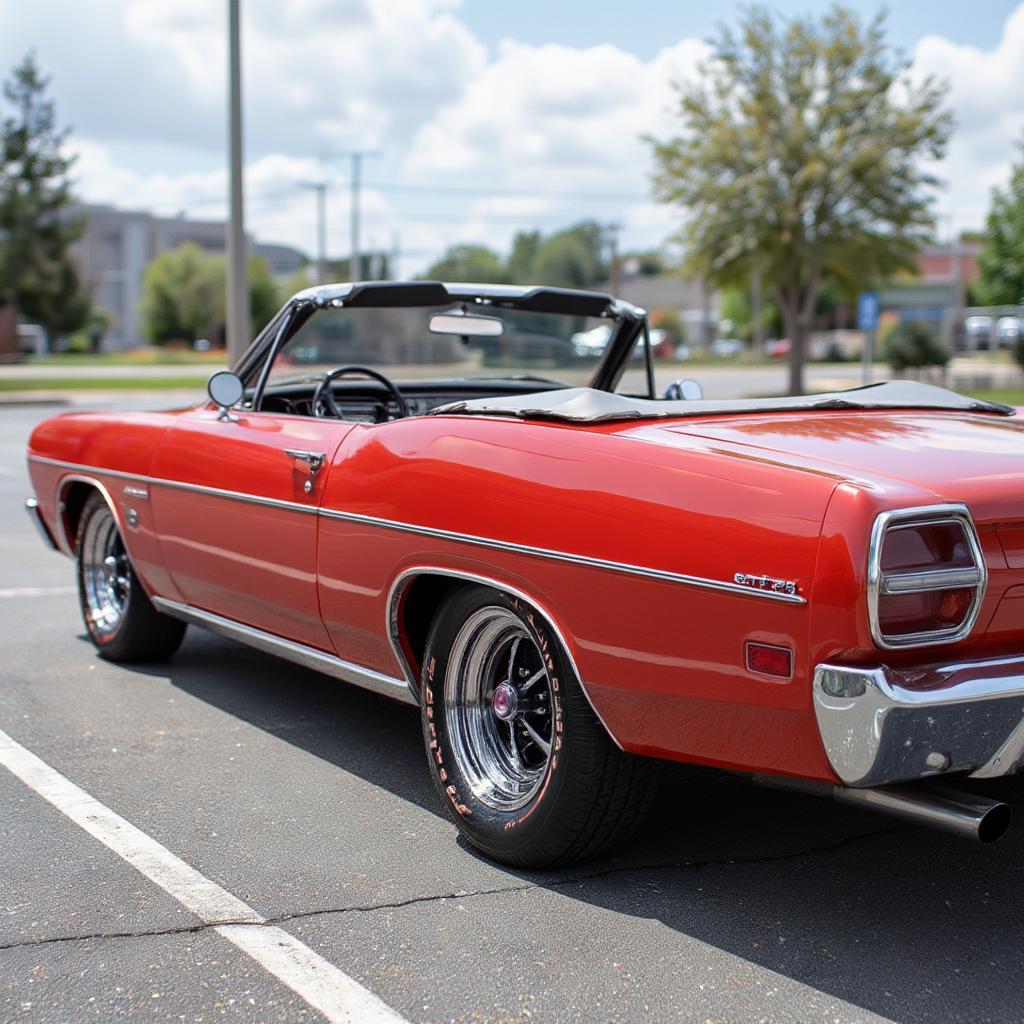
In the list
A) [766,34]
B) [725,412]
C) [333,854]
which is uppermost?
[766,34]

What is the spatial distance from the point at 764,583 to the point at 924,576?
317mm

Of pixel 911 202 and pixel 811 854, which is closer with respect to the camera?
pixel 811 854

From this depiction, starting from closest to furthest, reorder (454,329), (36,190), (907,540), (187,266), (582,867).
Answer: (907,540) → (582,867) → (454,329) → (36,190) → (187,266)

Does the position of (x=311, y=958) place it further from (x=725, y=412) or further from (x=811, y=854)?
(x=725, y=412)

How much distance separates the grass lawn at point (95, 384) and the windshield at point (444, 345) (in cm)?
2830

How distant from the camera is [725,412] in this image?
3.79m

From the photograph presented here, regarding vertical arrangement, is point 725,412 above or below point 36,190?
below

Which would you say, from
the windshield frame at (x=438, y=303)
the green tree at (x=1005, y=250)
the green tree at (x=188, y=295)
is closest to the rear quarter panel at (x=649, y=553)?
the windshield frame at (x=438, y=303)

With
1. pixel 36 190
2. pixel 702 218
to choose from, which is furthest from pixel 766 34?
pixel 36 190

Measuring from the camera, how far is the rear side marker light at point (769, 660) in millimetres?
2740

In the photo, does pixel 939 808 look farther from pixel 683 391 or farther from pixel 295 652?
pixel 683 391

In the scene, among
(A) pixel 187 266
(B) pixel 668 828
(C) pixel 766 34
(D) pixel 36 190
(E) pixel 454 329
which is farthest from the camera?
(A) pixel 187 266

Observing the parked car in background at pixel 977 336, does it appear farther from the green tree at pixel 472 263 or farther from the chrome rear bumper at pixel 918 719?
the chrome rear bumper at pixel 918 719

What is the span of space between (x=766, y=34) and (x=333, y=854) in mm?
26659
